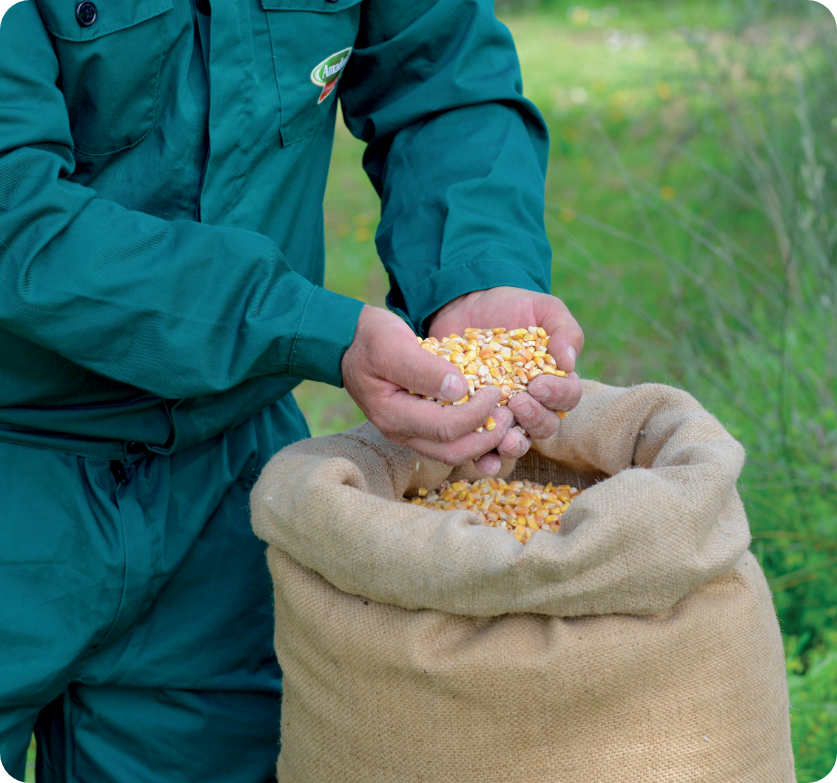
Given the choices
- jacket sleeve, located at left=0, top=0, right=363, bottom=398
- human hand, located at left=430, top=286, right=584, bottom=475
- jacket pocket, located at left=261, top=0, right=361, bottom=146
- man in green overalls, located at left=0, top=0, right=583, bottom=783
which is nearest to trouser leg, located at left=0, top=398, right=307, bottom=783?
man in green overalls, located at left=0, top=0, right=583, bottom=783

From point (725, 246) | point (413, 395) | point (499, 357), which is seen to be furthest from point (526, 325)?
point (725, 246)

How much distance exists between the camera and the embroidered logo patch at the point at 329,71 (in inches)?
59.3

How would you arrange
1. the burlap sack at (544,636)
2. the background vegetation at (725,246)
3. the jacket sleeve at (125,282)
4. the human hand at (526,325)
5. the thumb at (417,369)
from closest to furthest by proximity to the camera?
the burlap sack at (544,636) → the jacket sleeve at (125,282) → the thumb at (417,369) → the human hand at (526,325) → the background vegetation at (725,246)

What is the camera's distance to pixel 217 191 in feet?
4.59

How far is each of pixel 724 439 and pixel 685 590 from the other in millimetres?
270

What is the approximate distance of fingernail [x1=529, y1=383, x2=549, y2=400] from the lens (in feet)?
4.48

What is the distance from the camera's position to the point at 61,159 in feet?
3.96

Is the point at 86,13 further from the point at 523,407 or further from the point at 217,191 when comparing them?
the point at 523,407

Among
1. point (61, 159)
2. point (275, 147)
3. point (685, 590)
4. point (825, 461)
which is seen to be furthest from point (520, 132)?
point (825, 461)

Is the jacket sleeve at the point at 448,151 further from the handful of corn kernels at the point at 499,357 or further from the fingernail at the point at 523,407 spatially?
the fingernail at the point at 523,407

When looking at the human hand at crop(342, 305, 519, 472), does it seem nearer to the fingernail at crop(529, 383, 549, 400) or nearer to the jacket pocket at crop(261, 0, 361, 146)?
the fingernail at crop(529, 383, 549, 400)

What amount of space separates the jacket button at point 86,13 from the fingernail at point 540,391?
2.65 feet

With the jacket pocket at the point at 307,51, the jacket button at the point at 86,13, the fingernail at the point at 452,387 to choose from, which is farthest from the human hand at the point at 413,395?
the jacket button at the point at 86,13

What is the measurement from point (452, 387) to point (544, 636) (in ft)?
1.18
